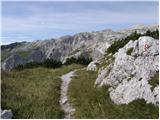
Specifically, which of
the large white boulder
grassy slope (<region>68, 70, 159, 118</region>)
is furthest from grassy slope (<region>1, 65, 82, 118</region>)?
grassy slope (<region>68, 70, 159, 118</region>)

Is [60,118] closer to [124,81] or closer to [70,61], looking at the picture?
[124,81]

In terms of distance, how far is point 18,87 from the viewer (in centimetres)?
2220

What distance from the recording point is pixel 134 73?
2020 centimetres

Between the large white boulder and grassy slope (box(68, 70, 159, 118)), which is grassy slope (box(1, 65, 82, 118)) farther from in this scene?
grassy slope (box(68, 70, 159, 118))

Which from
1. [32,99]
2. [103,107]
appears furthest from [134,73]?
[32,99]

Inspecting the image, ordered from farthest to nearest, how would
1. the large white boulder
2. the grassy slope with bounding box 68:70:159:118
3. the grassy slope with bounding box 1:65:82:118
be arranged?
1. the grassy slope with bounding box 1:65:82:118
2. the grassy slope with bounding box 68:70:159:118
3. the large white boulder

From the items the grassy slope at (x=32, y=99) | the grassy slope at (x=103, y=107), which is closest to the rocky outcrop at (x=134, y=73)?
the grassy slope at (x=103, y=107)

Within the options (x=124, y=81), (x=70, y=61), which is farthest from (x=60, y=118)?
(x=70, y=61)

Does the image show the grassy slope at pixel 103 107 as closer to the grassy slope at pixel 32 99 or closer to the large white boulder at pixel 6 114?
the grassy slope at pixel 32 99

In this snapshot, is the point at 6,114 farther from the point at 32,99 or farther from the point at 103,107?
the point at 103,107

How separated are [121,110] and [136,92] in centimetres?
180

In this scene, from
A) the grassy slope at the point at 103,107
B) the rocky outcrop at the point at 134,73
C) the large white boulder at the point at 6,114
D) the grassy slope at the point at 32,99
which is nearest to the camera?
the large white boulder at the point at 6,114

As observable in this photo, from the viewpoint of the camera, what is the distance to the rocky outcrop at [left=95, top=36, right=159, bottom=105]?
17.5 meters

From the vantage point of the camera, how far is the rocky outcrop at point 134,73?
17.5 metres
